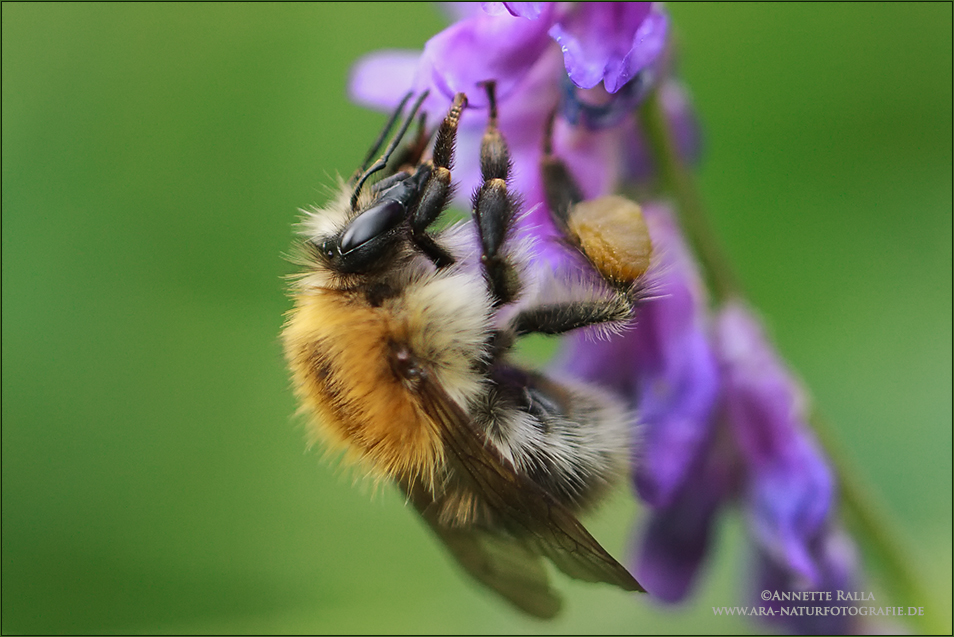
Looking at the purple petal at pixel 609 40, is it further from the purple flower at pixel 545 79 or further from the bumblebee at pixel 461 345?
the bumblebee at pixel 461 345

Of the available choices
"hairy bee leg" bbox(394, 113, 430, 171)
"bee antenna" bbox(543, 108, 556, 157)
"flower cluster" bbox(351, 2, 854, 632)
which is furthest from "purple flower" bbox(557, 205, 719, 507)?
"hairy bee leg" bbox(394, 113, 430, 171)

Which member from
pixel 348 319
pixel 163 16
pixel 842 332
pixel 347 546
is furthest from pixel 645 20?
pixel 163 16

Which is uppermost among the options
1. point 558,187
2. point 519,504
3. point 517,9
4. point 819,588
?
point 517,9

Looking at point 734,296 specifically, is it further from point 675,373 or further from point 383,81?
point 383,81

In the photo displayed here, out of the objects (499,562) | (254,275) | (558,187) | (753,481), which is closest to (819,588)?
(753,481)

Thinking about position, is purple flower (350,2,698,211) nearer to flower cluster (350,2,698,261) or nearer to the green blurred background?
flower cluster (350,2,698,261)

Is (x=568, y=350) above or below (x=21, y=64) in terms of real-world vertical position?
below

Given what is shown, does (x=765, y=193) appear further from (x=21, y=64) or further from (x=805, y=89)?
(x=21, y=64)
